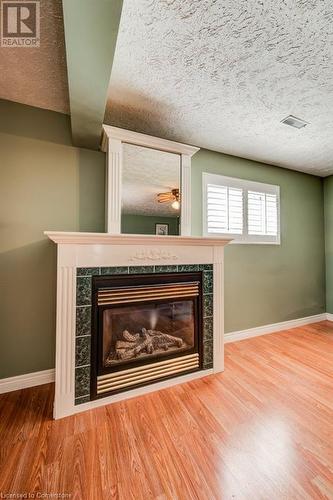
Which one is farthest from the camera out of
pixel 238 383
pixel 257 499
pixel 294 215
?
pixel 294 215

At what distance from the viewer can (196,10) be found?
115 centimetres

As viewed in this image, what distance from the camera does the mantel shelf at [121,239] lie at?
1588mm

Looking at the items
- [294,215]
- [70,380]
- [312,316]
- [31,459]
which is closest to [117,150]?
[70,380]

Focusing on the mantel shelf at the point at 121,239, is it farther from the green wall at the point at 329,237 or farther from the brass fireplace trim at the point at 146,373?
the green wall at the point at 329,237

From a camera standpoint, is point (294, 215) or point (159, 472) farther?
point (294, 215)

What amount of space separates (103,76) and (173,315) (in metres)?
1.92

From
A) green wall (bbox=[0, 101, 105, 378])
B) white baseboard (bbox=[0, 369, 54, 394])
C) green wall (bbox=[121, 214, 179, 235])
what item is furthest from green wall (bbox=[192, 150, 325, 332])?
white baseboard (bbox=[0, 369, 54, 394])

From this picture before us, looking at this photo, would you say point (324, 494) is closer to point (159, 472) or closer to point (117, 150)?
point (159, 472)

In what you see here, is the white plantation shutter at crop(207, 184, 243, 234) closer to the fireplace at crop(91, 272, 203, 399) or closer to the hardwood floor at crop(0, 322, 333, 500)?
the fireplace at crop(91, 272, 203, 399)

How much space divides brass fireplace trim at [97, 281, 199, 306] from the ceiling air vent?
74.0 inches

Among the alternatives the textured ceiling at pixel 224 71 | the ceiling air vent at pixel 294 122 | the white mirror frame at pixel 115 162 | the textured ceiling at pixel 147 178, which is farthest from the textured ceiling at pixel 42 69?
the ceiling air vent at pixel 294 122

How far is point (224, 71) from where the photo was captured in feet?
5.16

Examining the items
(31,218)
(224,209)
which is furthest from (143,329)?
(224,209)

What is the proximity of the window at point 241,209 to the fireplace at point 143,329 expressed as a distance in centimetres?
106
